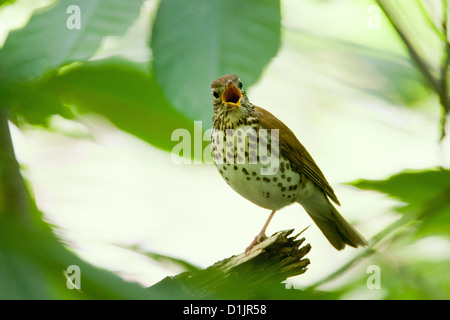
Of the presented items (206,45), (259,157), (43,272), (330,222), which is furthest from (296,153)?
(43,272)

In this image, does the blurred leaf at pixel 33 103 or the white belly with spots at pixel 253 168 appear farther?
the white belly with spots at pixel 253 168

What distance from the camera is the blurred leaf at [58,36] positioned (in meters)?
0.58

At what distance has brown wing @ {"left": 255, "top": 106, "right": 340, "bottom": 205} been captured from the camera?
4.99ft

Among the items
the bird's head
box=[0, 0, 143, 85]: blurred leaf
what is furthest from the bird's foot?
box=[0, 0, 143, 85]: blurred leaf

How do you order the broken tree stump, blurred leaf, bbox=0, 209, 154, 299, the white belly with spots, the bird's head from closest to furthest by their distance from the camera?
blurred leaf, bbox=0, 209, 154, 299, the broken tree stump, the bird's head, the white belly with spots

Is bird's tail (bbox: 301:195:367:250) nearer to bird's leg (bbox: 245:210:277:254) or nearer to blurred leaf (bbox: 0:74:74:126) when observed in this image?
bird's leg (bbox: 245:210:277:254)

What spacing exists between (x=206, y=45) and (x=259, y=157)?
895 millimetres

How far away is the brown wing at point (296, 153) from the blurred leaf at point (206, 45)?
0.82 meters

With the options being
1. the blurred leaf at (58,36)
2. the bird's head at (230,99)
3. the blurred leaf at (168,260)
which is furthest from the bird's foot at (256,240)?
the blurred leaf at (58,36)

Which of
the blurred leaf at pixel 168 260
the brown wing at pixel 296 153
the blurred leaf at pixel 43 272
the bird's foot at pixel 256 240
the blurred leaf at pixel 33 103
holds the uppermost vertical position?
the brown wing at pixel 296 153

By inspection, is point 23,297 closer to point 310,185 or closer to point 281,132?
point 281,132

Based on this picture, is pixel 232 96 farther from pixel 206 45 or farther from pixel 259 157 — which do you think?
pixel 206 45

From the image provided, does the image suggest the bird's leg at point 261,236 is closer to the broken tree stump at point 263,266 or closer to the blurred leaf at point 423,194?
the broken tree stump at point 263,266

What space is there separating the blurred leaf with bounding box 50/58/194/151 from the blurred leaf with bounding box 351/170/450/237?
0.89 feet
